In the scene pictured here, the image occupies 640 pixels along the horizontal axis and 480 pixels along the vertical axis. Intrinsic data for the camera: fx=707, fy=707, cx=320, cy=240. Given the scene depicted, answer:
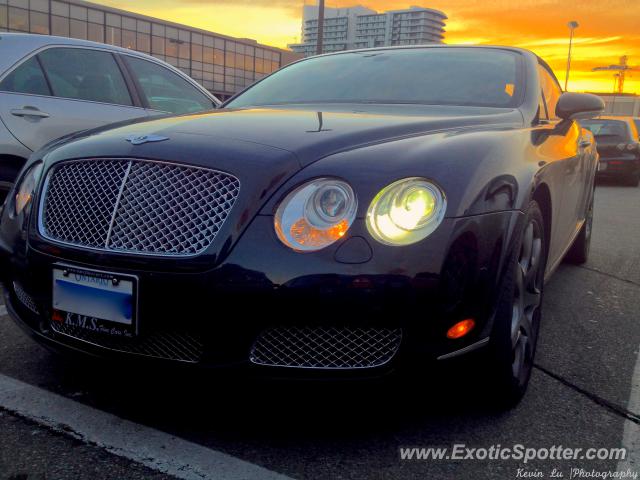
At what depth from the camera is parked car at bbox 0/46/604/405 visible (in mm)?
2008

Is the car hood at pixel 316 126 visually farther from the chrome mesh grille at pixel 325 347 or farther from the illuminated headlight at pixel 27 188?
the chrome mesh grille at pixel 325 347

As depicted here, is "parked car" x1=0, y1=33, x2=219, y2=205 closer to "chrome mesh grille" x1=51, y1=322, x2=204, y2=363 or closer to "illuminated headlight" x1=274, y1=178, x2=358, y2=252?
"chrome mesh grille" x1=51, y1=322, x2=204, y2=363

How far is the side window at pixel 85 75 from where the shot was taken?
484 cm

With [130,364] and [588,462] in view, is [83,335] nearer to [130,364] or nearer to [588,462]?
[130,364]

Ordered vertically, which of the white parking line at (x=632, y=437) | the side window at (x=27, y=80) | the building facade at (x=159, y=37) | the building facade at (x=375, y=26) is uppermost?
the building facade at (x=375, y=26)

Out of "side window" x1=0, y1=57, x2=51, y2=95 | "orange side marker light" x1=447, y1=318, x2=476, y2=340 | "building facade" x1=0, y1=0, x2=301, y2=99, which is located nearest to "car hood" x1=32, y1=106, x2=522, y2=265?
"orange side marker light" x1=447, y1=318, x2=476, y2=340

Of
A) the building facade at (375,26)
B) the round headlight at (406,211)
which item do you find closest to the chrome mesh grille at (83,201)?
the round headlight at (406,211)

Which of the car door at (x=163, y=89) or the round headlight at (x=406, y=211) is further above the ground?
the car door at (x=163, y=89)

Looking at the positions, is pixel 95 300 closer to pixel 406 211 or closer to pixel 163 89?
pixel 406 211

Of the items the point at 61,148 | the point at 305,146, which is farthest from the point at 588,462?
the point at 61,148

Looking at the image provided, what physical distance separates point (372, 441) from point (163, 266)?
86cm

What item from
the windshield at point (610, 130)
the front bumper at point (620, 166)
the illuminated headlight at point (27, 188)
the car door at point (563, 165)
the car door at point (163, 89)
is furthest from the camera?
the windshield at point (610, 130)

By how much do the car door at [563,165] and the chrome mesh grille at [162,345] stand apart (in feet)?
5.59

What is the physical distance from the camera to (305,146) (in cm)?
229
